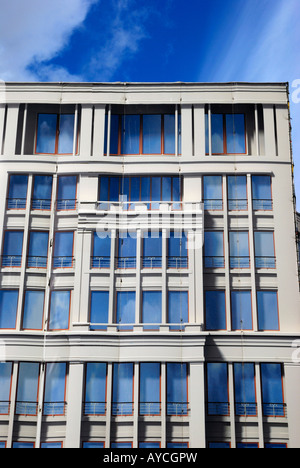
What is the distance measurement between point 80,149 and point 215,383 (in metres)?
2.84

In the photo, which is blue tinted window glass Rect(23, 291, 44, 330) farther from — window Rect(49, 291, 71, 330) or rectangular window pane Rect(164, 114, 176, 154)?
rectangular window pane Rect(164, 114, 176, 154)

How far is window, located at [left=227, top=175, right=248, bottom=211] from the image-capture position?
4980 millimetres

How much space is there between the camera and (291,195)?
499cm

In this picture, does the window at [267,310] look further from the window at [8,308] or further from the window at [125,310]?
the window at [8,308]

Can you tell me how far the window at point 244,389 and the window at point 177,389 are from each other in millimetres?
513

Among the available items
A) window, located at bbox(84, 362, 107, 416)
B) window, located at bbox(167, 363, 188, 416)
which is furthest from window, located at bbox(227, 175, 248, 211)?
window, located at bbox(84, 362, 107, 416)

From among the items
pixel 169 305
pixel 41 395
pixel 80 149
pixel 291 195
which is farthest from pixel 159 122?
pixel 41 395

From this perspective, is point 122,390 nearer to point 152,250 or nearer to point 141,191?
point 152,250

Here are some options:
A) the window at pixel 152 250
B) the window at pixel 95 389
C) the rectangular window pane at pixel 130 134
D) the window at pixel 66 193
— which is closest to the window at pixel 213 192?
the window at pixel 152 250

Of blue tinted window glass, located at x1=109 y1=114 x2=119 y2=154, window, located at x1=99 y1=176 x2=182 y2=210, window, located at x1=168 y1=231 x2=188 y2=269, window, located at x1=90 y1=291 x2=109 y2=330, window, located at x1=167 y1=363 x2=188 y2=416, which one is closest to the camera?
window, located at x1=167 y1=363 x2=188 y2=416

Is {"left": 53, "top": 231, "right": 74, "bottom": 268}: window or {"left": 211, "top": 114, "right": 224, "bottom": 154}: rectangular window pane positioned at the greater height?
{"left": 211, "top": 114, "right": 224, "bottom": 154}: rectangular window pane

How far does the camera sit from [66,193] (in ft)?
16.5

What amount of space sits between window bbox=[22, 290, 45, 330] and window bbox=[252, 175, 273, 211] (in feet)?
8.13

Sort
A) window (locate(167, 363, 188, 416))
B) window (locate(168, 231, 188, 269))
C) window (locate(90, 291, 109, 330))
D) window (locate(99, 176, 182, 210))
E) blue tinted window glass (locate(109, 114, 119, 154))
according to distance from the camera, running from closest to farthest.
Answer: window (locate(167, 363, 188, 416)), window (locate(90, 291, 109, 330)), window (locate(168, 231, 188, 269)), window (locate(99, 176, 182, 210)), blue tinted window glass (locate(109, 114, 119, 154))
